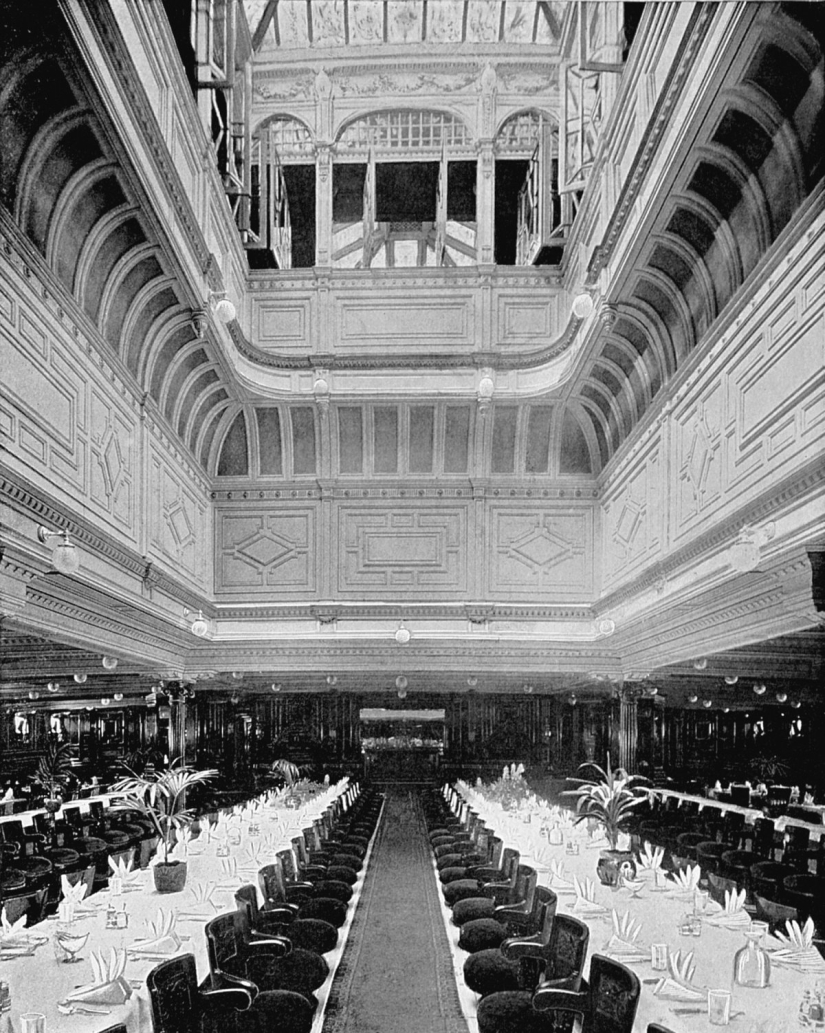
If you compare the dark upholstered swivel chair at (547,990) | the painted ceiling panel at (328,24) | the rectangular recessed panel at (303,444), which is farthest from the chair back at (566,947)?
the painted ceiling panel at (328,24)

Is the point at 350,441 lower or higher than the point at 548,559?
higher

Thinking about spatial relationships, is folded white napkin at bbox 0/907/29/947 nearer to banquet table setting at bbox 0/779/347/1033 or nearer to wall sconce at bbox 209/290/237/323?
banquet table setting at bbox 0/779/347/1033

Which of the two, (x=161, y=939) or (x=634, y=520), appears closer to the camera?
(x=161, y=939)

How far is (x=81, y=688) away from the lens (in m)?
17.4

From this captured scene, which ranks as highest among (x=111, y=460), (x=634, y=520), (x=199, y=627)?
(x=111, y=460)

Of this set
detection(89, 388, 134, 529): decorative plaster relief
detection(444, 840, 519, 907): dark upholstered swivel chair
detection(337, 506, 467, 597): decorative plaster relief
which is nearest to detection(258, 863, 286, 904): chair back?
detection(444, 840, 519, 907): dark upholstered swivel chair

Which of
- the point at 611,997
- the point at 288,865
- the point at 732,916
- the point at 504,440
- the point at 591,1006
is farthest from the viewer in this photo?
the point at 504,440

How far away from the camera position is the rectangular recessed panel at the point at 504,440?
13805mm

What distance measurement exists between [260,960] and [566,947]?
1.82 m

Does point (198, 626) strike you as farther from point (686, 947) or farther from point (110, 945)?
point (686, 947)

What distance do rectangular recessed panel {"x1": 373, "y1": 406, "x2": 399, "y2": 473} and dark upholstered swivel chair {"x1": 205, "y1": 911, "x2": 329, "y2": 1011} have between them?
910cm

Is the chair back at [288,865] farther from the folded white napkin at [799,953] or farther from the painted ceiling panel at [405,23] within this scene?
the painted ceiling panel at [405,23]

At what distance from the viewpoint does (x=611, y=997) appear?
3.97 metres

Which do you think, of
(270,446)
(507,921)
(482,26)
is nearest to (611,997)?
(507,921)
